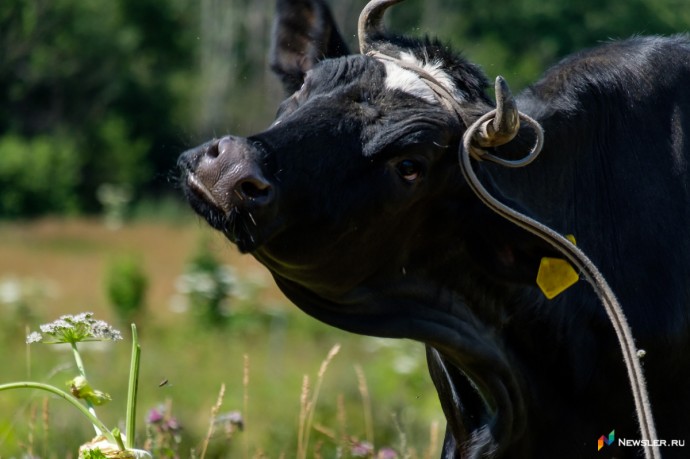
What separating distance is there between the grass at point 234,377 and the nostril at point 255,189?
19.7 inches

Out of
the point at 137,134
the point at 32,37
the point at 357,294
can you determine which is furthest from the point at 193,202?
the point at 137,134

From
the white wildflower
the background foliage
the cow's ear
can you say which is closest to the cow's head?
the cow's ear

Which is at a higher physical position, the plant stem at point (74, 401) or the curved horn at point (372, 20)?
the curved horn at point (372, 20)

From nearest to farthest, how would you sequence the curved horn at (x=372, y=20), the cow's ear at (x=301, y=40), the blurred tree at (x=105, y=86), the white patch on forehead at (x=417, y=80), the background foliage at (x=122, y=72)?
the white patch on forehead at (x=417, y=80)
the curved horn at (x=372, y=20)
the cow's ear at (x=301, y=40)
the background foliage at (x=122, y=72)
the blurred tree at (x=105, y=86)

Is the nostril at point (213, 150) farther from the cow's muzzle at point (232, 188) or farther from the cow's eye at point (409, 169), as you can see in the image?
the cow's eye at point (409, 169)

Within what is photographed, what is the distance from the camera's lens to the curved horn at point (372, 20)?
478 centimetres

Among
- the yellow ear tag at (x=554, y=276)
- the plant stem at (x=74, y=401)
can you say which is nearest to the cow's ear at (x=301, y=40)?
the yellow ear tag at (x=554, y=276)

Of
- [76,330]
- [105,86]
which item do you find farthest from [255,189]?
[105,86]

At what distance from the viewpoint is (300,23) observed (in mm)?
5199

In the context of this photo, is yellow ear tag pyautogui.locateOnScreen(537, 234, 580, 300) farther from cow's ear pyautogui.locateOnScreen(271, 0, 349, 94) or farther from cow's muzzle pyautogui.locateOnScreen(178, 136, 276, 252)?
cow's ear pyautogui.locateOnScreen(271, 0, 349, 94)

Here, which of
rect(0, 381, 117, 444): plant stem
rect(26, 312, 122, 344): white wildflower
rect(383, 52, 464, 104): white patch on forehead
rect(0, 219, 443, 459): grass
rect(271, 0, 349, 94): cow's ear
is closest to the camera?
rect(0, 381, 117, 444): plant stem

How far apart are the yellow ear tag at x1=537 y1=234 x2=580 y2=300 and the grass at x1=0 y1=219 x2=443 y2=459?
1052 millimetres

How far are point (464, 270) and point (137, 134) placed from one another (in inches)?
1979

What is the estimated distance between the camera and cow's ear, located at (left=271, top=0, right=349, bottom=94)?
512 cm
